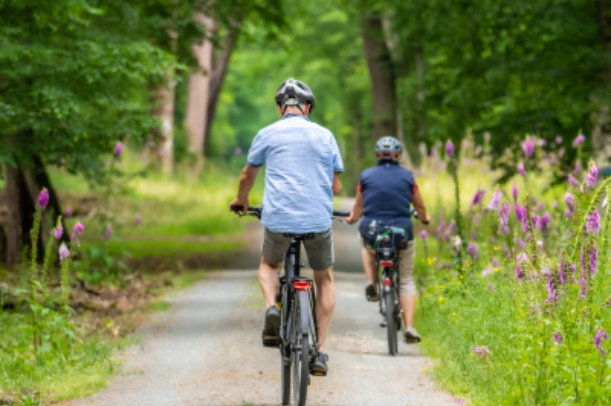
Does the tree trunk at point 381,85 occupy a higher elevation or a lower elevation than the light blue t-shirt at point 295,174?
higher

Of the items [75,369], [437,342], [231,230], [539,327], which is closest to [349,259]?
[231,230]

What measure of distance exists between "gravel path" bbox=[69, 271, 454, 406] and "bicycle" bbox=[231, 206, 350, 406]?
0.45 m

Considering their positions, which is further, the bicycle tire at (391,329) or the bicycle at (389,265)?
the bicycle at (389,265)

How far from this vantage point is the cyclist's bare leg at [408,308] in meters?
8.62

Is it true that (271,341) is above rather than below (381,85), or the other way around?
below

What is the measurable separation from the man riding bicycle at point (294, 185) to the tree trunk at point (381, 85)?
18.1 meters

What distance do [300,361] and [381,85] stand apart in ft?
63.5

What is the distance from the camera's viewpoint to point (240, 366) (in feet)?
24.6

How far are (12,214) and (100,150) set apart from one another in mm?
1783

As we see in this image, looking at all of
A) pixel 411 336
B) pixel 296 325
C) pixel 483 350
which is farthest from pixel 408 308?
pixel 296 325

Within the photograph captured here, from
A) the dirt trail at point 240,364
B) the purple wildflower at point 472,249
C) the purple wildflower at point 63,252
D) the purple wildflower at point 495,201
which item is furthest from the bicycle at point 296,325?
the purple wildflower at point 472,249

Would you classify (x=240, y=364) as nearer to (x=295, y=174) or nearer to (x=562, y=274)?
(x=295, y=174)

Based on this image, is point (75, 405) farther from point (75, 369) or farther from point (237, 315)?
point (237, 315)

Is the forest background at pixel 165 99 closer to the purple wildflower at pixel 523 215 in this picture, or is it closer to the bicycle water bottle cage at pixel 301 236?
the purple wildflower at pixel 523 215
